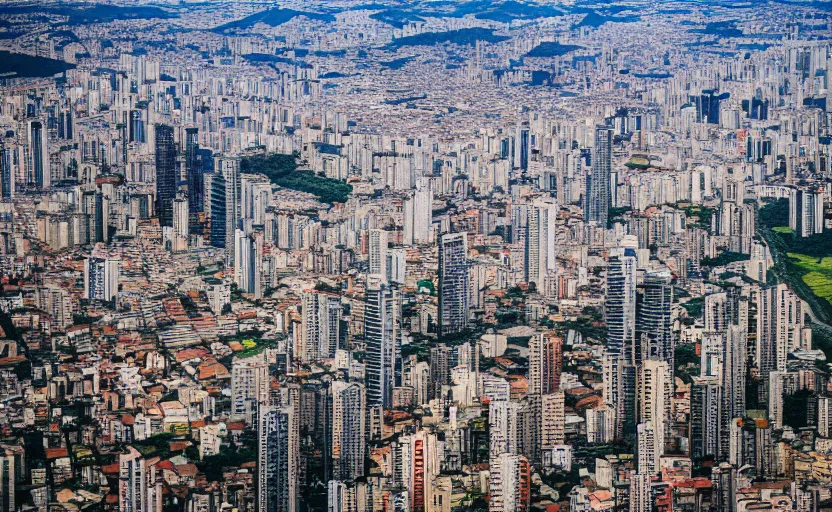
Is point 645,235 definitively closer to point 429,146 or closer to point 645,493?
point 429,146

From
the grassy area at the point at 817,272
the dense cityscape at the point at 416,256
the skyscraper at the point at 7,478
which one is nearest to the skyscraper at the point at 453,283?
the dense cityscape at the point at 416,256

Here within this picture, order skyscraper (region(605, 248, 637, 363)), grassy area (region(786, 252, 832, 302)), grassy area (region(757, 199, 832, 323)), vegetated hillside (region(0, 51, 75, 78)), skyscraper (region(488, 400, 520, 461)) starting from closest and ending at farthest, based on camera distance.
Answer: skyscraper (region(488, 400, 520, 461)) → skyscraper (region(605, 248, 637, 363)) → grassy area (region(757, 199, 832, 323)) → grassy area (region(786, 252, 832, 302)) → vegetated hillside (region(0, 51, 75, 78))

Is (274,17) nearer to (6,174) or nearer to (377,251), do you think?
(6,174)

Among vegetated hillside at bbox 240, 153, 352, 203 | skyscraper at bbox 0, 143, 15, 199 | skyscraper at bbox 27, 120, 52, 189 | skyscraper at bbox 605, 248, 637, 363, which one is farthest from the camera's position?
vegetated hillside at bbox 240, 153, 352, 203

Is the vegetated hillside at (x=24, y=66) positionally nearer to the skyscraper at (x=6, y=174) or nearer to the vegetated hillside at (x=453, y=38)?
the skyscraper at (x=6, y=174)

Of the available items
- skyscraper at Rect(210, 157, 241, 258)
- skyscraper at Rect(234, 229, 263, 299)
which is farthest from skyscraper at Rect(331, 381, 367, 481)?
skyscraper at Rect(210, 157, 241, 258)

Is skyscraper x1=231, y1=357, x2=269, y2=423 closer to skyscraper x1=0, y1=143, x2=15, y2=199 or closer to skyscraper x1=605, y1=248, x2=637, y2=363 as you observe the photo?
skyscraper x1=605, y1=248, x2=637, y2=363
